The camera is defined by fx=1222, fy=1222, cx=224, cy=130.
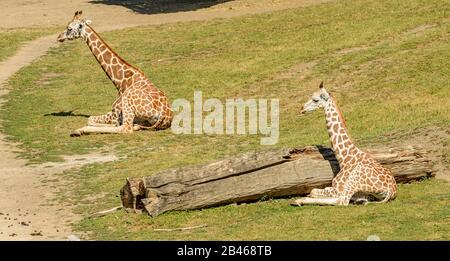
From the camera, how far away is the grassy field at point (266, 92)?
1911 cm

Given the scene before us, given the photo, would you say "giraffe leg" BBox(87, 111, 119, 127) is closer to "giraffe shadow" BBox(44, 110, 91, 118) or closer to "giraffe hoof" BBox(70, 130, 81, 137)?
"giraffe hoof" BBox(70, 130, 81, 137)

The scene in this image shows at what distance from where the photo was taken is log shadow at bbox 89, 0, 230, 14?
47281 millimetres

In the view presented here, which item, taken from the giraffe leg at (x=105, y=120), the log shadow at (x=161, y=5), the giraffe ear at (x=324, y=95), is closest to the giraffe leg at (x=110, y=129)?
the giraffe leg at (x=105, y=120)

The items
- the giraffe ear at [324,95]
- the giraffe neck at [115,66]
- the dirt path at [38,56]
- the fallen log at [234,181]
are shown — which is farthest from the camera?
the giraffe neck at [115,66]

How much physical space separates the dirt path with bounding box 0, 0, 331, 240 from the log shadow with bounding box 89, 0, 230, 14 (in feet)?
0.34

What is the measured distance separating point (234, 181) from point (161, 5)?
29952 millimetres

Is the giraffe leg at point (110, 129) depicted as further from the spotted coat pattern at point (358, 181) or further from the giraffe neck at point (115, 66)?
the spotted coat pattern at point (358, 181)

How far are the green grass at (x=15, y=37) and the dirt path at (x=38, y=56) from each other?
0.36 meters

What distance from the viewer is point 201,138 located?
2714 cm

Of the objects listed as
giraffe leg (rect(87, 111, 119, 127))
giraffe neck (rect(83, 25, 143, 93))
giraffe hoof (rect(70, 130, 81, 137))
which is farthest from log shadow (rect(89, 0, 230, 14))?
giraffe hoof (rect(70, 130, 81, 137))

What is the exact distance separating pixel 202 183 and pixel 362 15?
839 inches

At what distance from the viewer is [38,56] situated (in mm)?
39375

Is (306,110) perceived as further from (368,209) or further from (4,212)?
(4,212)

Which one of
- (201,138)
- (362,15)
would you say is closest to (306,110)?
(201,138)
